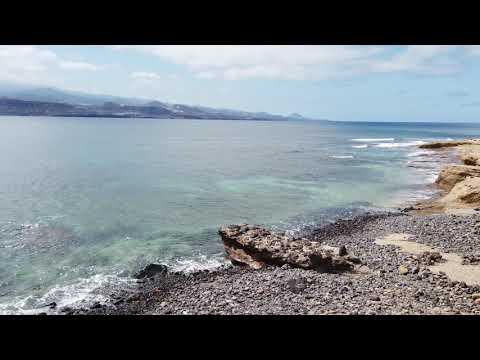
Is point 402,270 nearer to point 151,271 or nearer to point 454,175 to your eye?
point 151,271

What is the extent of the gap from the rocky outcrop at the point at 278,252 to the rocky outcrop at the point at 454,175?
2241cm

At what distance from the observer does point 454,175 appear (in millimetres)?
33594

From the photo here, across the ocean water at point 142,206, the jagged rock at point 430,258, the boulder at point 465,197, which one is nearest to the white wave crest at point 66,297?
the ocean water at point 142,206

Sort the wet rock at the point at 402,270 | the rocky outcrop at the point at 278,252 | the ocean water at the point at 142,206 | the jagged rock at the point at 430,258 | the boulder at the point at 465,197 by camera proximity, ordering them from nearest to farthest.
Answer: the wet rock at the point at 402,270 → the rocky outcrop at the point at 278,252 → the jagged rock at the point at 430,258 → the ocean water at the point at 142,206 → the boulder at the point at 465,197

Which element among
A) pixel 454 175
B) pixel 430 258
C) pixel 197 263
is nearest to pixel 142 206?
pixel 197 263

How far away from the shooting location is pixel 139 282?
15.6 metres

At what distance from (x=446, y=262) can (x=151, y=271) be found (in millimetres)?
13752

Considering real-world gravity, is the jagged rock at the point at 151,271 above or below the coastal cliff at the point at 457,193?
below

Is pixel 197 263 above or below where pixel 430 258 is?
below

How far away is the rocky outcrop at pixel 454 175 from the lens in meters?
31.4

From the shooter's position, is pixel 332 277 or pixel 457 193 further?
pixel 457 193

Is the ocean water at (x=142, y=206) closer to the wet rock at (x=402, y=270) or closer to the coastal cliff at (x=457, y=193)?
the coastal cliff at (x=457, y=193)
